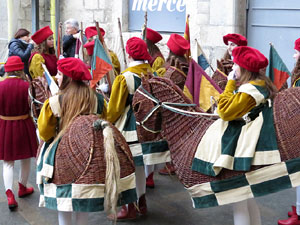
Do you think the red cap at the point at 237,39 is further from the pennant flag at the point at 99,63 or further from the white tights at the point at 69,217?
the white tights at the point at 69,217

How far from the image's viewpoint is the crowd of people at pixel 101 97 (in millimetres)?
3949

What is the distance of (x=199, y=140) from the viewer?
4086 mm

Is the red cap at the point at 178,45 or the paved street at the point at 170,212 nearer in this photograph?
the paved street at the point at 170,212

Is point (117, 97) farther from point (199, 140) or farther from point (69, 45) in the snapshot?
point (69, 45)

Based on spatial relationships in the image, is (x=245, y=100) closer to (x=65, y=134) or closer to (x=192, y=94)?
(x=192, y=94)

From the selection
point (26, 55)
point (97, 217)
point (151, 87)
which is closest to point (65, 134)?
point (151, 87)

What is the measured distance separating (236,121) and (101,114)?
1.24m

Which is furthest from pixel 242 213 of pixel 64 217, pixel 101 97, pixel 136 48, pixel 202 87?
pixel 136 48

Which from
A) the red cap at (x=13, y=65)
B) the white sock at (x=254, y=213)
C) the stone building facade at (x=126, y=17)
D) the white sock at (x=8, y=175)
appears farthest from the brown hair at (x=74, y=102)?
the stone building facade at (x=126, y=17)

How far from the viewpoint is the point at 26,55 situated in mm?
7805

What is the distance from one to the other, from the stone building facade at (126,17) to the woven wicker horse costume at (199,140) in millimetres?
2404

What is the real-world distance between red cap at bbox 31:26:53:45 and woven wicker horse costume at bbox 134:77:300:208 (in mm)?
3286

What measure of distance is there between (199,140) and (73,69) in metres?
1.20

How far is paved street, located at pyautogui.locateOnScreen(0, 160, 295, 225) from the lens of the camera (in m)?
5.26
